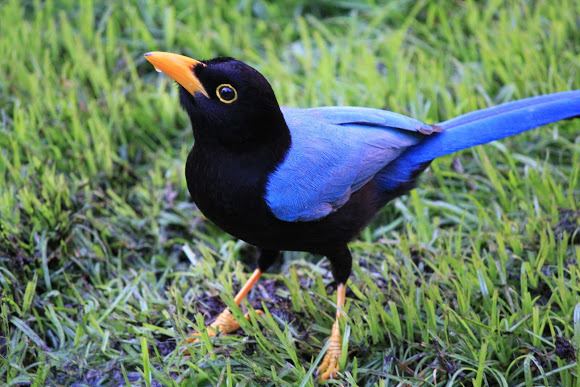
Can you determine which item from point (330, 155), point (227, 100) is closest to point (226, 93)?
point (227, 100)

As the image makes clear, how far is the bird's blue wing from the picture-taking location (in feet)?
10.7

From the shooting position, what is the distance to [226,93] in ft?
10.4

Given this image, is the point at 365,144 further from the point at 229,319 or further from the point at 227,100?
the point at 229,319

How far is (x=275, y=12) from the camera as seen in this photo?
5.80 meters

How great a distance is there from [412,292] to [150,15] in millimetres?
3052

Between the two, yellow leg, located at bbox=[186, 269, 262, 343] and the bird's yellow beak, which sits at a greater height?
the bird's yellow beak

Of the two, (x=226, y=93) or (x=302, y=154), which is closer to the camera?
(x=226, y=93)

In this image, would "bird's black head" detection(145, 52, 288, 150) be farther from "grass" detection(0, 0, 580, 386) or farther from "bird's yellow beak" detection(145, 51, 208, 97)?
"grass" detection(0, 0, 580, 386)

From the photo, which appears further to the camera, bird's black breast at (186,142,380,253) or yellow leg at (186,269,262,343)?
yellow leg at (186,269,262,343)

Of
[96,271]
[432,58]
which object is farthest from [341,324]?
[432,58]

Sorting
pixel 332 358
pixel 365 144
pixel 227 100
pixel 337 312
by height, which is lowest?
pixel 332 358

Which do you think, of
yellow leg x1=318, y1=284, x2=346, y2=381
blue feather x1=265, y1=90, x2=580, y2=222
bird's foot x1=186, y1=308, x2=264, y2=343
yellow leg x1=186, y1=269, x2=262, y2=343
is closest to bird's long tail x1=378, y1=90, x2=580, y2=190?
blue feather x1=265, y1=90, x2=580, y2=222

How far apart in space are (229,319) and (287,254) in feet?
2.24

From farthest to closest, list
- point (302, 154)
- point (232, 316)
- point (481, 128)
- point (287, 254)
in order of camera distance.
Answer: point (287, 254)
point (232, 316)
point (481, 128)
point (302, 154)
